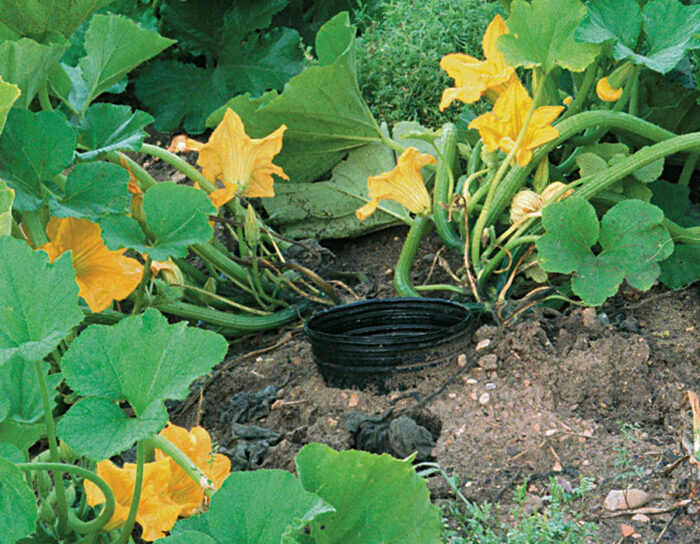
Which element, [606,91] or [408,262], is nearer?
[606,91]

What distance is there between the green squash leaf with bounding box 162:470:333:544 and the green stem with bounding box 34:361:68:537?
0.24 m

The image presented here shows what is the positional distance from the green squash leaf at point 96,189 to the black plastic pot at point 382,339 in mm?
566

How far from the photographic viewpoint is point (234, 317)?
2326mm

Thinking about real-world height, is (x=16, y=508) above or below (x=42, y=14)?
below

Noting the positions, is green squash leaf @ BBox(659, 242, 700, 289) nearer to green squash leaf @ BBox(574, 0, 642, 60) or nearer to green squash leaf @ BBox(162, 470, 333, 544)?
green squash leaf @ BBox(574, 0, 642, 60)

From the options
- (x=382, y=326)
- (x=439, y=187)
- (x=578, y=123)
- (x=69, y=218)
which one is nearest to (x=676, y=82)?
(x=578, y=123)

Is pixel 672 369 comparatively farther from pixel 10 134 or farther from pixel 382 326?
pixel 10 134

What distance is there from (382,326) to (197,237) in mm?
724

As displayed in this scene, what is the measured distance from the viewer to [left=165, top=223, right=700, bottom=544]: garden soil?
1.48m

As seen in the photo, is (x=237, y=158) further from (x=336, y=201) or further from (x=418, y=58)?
(x=418, y=58)

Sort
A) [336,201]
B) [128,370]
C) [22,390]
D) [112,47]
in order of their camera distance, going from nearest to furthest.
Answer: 1. [128,370]
2. [22,390]
3. [112,47]
4. [336,201]

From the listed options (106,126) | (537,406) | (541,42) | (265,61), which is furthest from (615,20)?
(265,61)

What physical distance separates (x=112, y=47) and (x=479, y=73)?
3.06 feet

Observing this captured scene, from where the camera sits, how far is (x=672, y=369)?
191 cm
